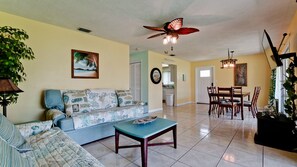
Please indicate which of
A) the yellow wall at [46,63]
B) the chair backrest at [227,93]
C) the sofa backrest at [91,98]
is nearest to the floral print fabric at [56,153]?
the sofa backrest at [91,98]

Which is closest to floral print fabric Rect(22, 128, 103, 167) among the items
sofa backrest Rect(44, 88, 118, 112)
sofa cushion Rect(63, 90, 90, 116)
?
sofa cushion Rect(63, 90, 90, 116)

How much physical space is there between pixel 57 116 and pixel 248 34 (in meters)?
4.47

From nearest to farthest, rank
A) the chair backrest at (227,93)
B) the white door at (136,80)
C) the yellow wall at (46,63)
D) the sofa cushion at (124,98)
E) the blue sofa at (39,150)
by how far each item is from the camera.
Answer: the blue sofa at (39,150), the yellow wall at (46,63), the sofa cushion at (124,98), the chair backrest at (227,93), the white door at (136,80)

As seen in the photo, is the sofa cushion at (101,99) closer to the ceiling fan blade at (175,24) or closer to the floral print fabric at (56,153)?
the floral print fabric at (56,153)

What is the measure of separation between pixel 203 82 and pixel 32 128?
23.4 feet

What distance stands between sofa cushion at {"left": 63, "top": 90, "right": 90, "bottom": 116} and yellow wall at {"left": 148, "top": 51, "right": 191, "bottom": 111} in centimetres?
278

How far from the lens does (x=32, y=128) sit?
1.78 meters

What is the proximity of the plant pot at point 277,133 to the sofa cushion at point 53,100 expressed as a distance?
371 cm

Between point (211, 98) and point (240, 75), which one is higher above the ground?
point (240, 75)

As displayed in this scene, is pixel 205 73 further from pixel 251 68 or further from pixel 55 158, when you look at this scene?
pixel 55 158

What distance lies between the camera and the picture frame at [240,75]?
20.4 feet

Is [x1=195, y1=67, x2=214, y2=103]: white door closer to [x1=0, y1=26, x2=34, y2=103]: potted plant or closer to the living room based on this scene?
the living room

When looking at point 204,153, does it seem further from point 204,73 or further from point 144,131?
point 204,73

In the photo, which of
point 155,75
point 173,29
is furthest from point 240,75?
point 173,29
